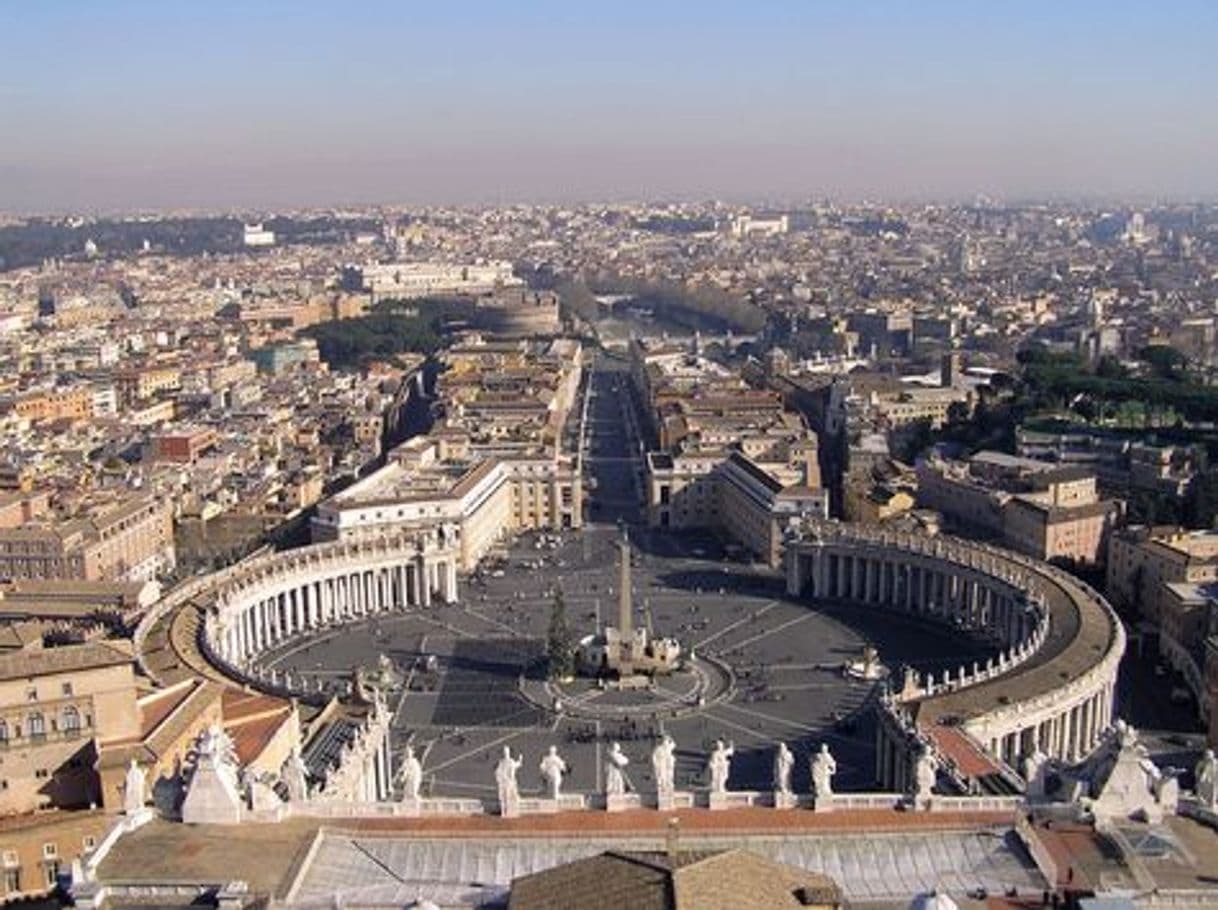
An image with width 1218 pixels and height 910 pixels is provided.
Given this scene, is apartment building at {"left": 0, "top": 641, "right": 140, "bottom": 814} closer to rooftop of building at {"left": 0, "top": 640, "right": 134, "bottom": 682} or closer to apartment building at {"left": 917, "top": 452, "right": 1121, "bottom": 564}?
rooftop of building at {"left": 0, "top": 640, "right": 134, "bottom": 682}

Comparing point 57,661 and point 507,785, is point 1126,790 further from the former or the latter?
point 57,661

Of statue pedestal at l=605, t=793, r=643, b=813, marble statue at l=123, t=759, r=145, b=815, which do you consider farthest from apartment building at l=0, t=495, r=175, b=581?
statue pedestal at l=605, t=793, r=643, b=813

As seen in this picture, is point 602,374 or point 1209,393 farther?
point 602,374

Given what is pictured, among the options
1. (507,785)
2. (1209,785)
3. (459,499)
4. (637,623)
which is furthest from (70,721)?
(459,499)

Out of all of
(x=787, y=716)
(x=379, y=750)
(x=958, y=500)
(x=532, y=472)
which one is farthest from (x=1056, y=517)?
(x=379, y=750)

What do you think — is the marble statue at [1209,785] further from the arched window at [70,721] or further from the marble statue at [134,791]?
the arched window at [70,721]

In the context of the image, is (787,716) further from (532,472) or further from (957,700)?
(532,472)

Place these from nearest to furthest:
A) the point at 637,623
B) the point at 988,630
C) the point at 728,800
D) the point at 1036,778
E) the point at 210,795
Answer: the point at 210,795, the point at 1036,778, the point at 728,800, the point at 988,630, the point at 637,623
